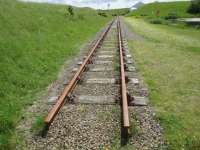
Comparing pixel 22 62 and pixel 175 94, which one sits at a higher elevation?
pixel 22 62

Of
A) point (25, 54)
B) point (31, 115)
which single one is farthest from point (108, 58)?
point (31, 115)

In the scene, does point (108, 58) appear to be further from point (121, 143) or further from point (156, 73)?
point (121, 143)

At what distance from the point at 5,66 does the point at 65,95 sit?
3.20 m

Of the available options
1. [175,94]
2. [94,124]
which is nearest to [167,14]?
[175,94]

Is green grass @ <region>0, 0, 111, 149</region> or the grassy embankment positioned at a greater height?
green grass @ <region>0, 0, 111, 149</region>

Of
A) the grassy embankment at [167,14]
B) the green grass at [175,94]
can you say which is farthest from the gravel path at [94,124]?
the grassy embankment at [167,14]

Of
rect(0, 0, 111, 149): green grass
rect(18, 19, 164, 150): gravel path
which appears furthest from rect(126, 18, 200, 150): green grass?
rect(0, 0, 111, 149): green grass

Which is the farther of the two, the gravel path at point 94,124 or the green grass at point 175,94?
the green grass at point 175,94

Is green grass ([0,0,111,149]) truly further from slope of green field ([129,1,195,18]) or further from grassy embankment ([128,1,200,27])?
slope of green field ([129,1,195,18])

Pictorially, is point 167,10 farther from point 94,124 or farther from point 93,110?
point 94,124

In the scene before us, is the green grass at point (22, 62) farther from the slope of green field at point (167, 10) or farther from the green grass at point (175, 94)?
the slope of green field at point (167, 10)

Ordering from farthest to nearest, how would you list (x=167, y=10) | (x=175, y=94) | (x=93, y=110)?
(x=167, y=10)
(x=175, y=94)
(x=93, y=110)

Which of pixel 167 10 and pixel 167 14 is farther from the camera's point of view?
pixel 167 10

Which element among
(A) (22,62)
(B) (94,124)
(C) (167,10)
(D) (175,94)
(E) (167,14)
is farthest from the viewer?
(C) (167,10)
